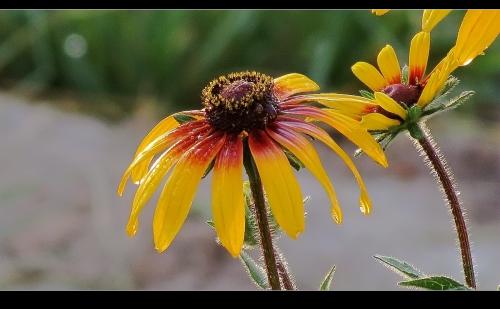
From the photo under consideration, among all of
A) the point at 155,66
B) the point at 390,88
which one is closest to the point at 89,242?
the point at 155,66

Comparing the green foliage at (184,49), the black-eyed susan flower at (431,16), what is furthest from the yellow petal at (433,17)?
the green foliage at (184,49)

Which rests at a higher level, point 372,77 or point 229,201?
point 372,77

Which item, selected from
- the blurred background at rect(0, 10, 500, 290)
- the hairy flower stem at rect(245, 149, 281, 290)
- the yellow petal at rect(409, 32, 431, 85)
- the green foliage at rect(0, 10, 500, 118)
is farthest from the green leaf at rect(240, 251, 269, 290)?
the green foliage at rect(0, 10, 500, 118)

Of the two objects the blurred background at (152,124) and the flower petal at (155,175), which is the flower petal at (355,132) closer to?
the flower petal at (155,175)

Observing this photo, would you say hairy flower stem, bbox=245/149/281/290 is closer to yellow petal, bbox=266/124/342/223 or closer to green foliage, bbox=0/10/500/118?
yellow petal, bbox=266/124/342/223

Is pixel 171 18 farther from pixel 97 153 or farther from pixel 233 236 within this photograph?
pixel 233 236

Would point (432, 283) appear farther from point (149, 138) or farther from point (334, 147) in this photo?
point (149, 138)

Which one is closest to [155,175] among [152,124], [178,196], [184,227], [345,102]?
[178,196]
